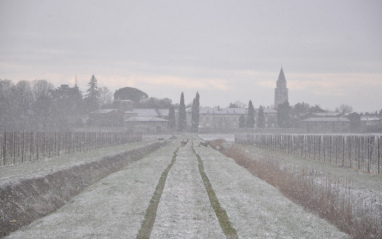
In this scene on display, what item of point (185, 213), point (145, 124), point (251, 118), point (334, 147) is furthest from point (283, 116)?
point (185, 213)

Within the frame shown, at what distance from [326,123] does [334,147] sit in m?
91.4

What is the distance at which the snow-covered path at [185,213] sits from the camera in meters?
9.87

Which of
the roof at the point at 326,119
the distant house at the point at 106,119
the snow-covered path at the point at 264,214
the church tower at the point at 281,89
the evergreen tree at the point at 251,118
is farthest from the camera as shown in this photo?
the church tower at the point at 281,89

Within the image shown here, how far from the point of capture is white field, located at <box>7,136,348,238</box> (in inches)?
386

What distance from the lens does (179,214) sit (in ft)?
38.4

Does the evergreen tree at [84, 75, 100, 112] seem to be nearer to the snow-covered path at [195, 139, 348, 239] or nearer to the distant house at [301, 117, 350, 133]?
the distant house at [301, 117, 350, 133]

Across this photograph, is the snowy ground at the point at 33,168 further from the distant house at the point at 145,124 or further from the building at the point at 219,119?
the building at the point at 219,119

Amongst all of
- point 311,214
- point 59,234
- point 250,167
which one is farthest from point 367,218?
point 250,167

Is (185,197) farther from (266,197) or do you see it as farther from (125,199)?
(266,197)

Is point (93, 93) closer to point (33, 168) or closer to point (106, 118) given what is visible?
point (106, 118)

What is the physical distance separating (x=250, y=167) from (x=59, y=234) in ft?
53.1

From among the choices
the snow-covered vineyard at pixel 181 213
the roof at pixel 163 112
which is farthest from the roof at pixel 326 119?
the snow-covered vineyard at pixel 181 213

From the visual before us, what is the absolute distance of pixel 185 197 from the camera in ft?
46.4

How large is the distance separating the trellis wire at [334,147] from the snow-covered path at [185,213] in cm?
1419
